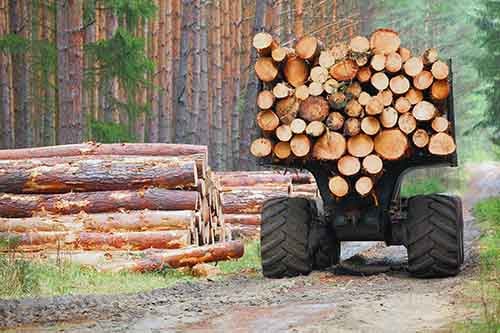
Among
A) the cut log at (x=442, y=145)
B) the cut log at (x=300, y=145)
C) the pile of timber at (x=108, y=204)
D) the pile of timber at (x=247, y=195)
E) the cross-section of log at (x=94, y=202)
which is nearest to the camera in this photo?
the cut log at (x=442, y=145)

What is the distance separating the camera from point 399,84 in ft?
35.1

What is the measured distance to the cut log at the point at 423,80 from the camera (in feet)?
34.9

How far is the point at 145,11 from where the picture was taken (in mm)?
21344

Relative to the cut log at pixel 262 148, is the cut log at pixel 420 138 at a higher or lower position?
higher

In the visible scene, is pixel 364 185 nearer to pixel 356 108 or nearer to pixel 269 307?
pixel 356 108

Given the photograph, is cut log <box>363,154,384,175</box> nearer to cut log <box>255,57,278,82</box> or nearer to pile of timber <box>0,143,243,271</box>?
cut log <box>255,57,278,82</box>

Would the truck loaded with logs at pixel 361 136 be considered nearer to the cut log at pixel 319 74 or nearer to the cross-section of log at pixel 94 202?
the cut log at pixel 319 74

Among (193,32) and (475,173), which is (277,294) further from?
(475,173)

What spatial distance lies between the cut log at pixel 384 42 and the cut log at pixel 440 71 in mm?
505

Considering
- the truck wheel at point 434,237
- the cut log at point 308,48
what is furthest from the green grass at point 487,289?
the cut log at point 308,48

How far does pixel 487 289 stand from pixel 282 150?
2974mm

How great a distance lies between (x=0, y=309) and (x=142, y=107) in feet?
55.6

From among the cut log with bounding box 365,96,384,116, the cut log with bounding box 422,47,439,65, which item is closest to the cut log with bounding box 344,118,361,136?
the cut log with bounding box 365,96,384,116

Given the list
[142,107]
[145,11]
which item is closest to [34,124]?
[142,107]
